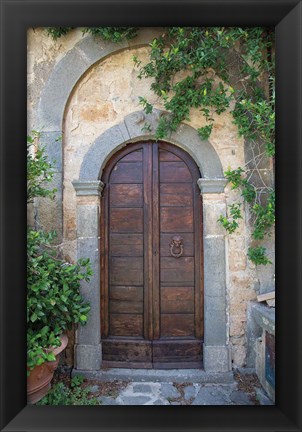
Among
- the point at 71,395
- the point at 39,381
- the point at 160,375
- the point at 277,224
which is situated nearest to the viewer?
the point at 277,224

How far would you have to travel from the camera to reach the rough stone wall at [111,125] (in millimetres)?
3070

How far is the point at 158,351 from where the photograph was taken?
3137 millimetres

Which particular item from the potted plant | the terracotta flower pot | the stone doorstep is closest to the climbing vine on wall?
the stone doorstep

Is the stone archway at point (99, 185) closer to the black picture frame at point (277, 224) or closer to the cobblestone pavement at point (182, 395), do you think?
the cobblestone pavement at point (182, 395)

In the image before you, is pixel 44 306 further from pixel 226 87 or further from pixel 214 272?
pixel 226 87

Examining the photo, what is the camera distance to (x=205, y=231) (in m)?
3.05

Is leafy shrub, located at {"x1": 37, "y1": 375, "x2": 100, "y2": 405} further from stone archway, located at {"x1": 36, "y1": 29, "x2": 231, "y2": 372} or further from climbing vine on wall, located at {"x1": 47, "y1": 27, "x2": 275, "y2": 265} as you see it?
climbing vine on wall, located at {"x1": 47, "y1": 27, "x2": 275, "y2": 265}

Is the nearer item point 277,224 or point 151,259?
point 277,224

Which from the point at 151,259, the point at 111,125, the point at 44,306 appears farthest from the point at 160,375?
the point at 111,125

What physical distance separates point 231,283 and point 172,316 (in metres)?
0.64

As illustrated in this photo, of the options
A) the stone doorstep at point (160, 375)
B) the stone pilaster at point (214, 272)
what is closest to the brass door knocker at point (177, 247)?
the stone pilaster at point (214, 272)

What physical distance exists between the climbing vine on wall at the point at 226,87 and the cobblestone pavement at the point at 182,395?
1146mm

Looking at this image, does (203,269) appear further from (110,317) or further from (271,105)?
(271,105)

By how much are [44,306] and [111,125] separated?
1704 millimetres
